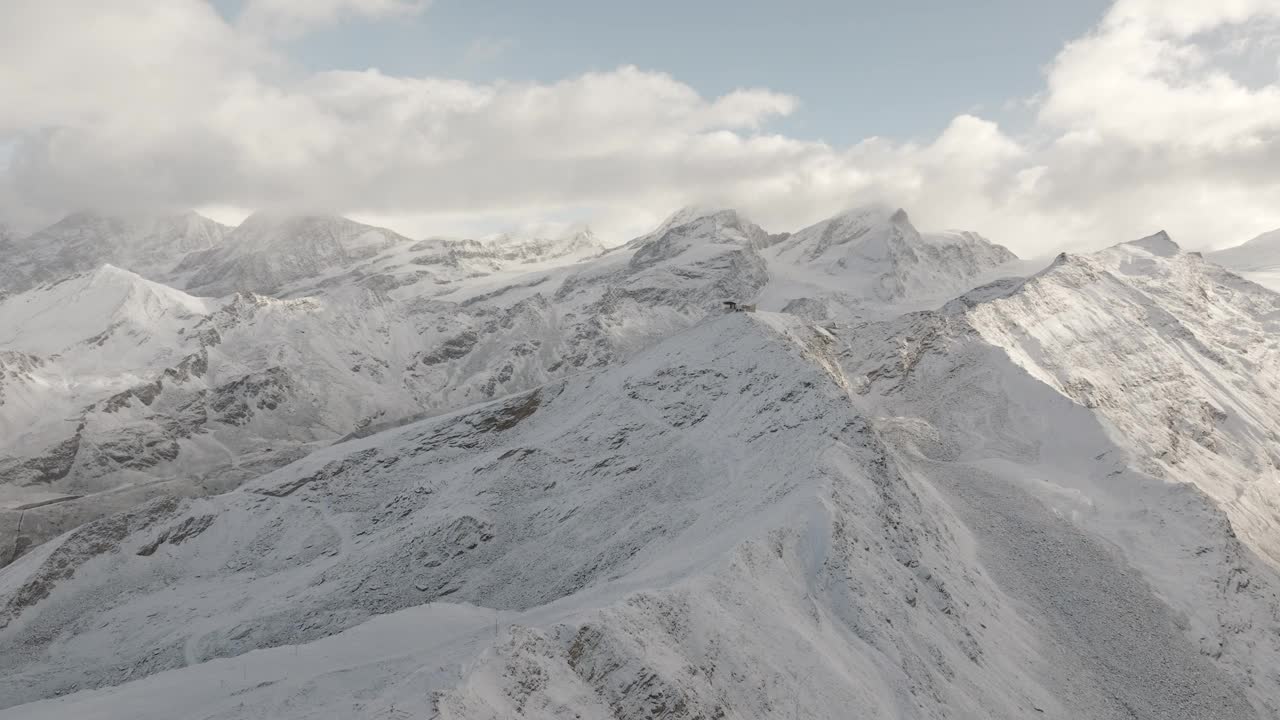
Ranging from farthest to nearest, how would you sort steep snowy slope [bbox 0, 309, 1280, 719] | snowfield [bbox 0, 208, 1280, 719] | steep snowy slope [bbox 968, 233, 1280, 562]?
steep snowy slope [bbox 968, 233, 1280, 562] → snowfield [bbox 0, 208, 1280, 719] → steep snowy slope [bbox 0, 309, 1280, 719]

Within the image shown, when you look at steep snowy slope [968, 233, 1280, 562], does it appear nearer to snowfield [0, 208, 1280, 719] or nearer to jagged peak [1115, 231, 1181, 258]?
snowfield [0, 208, 1280, 719]

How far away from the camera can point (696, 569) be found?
4441 cm

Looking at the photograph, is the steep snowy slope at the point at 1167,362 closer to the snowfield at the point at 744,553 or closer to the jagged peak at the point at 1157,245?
the snowfield at the point at 744,553

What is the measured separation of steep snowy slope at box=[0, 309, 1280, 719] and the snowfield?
243 mm

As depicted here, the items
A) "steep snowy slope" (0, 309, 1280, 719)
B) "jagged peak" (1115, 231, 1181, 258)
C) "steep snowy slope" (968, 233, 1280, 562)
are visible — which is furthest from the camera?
"jagged peak" (1115, 231, 1181, 258)

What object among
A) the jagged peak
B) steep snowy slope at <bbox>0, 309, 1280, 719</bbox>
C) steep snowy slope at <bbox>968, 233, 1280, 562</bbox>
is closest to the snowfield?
steep snowy slope at <bbox>0, 309, 1280, 719</bbox>

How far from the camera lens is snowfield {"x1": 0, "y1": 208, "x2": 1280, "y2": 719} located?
38281mm

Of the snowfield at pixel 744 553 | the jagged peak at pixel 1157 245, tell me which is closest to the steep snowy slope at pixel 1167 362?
the snowfield at pixel 744 553

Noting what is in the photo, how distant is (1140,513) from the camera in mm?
79688

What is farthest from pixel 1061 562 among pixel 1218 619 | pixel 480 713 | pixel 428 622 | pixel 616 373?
pixel 480 713

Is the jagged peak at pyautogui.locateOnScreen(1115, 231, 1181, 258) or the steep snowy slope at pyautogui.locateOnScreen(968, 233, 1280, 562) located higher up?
the jagged peak at pyautogui.locateOnScreen(1115, 231, 1181, 258)

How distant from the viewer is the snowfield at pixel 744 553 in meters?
38.3

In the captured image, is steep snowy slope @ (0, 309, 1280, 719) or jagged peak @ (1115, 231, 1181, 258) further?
jagged peak @ (1115, 231, 1181, 258)

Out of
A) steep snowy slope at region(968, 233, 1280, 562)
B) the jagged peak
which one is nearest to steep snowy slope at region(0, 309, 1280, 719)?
steep snowy slope at region(968, 233, 1280, 562)
